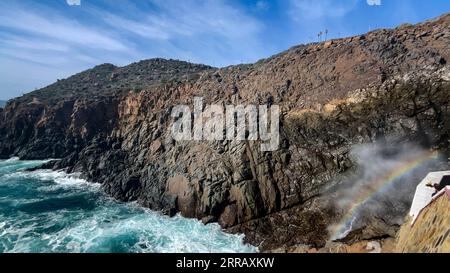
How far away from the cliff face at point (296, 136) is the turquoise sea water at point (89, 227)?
6.88ft

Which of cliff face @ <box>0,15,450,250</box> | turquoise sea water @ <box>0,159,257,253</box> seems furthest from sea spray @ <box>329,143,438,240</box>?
turquoise sea water @ <box>0,159,257,253</box>

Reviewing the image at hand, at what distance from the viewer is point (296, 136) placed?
39.7m

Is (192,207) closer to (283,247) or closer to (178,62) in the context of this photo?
(283,247)

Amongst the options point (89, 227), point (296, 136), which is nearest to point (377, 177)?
point (296, 136)

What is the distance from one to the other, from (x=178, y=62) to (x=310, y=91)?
88956 mm

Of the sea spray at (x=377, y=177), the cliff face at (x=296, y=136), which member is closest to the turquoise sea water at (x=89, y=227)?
the cliff face at (x=296, y=136)

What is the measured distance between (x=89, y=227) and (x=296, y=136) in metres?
27.0

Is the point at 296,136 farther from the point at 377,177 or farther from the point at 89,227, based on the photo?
the point at 89,227

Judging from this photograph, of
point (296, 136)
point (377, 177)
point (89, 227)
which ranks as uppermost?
point (296, 136)

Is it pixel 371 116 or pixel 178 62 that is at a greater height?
pixel 178 62

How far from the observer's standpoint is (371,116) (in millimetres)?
37188

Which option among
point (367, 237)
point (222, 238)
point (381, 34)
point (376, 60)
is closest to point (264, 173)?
point (222, 238)

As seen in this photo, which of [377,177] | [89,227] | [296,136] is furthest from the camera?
[296,136]
